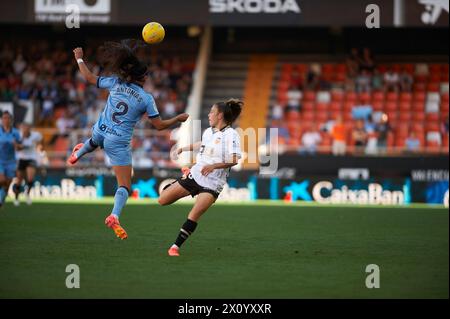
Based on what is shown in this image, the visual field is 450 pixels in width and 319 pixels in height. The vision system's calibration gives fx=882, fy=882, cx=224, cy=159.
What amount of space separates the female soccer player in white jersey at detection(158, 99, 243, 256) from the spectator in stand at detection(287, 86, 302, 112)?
19.8 metres

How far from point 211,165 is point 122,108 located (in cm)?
143

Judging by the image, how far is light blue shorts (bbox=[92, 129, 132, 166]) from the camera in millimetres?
11812

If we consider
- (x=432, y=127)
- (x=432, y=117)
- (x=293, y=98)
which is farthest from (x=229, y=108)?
(x=293, y=98)

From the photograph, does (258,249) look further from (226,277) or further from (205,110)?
(205,110)

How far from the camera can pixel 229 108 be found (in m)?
11.6

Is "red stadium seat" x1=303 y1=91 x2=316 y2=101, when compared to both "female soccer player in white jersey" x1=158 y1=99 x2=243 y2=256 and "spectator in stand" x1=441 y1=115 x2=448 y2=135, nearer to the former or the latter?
"spectator in stand" x1=441 y1=115 x2=448 y2=135

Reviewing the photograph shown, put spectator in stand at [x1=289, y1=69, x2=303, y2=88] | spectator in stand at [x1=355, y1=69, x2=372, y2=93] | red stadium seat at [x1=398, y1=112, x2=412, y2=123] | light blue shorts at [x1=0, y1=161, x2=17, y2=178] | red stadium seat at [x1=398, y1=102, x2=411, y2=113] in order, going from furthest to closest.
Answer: spectator in stand at [x1=289, y1=69, x2=303, y2=88] < spectator in stand at [x1=355, y1=69, x2=372, y2=93] < red stadium seat at [x1=398, y1=102, x2=411, y2=113] < red stadium seat at [x1=398, y1=112, x2=412, y2=123] < light blue shorts at [x1=0, y1=161, x2=17, y2=178]

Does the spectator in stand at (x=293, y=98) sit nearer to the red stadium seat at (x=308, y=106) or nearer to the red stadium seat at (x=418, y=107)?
the red stadium seat at (x=308, y=106)

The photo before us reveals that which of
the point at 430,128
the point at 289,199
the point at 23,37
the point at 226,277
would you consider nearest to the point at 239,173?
the point at 289,199

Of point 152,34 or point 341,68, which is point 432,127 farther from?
point 152,34

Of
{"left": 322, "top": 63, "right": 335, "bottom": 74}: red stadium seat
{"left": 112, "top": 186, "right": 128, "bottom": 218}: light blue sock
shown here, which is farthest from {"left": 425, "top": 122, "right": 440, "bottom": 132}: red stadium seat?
{"left": 112, "top": 186, "right": 128, "bottom": 218}: light blue sock

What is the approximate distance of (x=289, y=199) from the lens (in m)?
26.5

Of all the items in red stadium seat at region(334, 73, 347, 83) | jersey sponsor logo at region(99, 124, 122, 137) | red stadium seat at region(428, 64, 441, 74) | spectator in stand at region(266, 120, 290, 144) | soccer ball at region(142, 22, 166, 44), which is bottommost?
jersey sponsor logo at region(99, 124, 122, 137)

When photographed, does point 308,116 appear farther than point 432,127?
Yes
